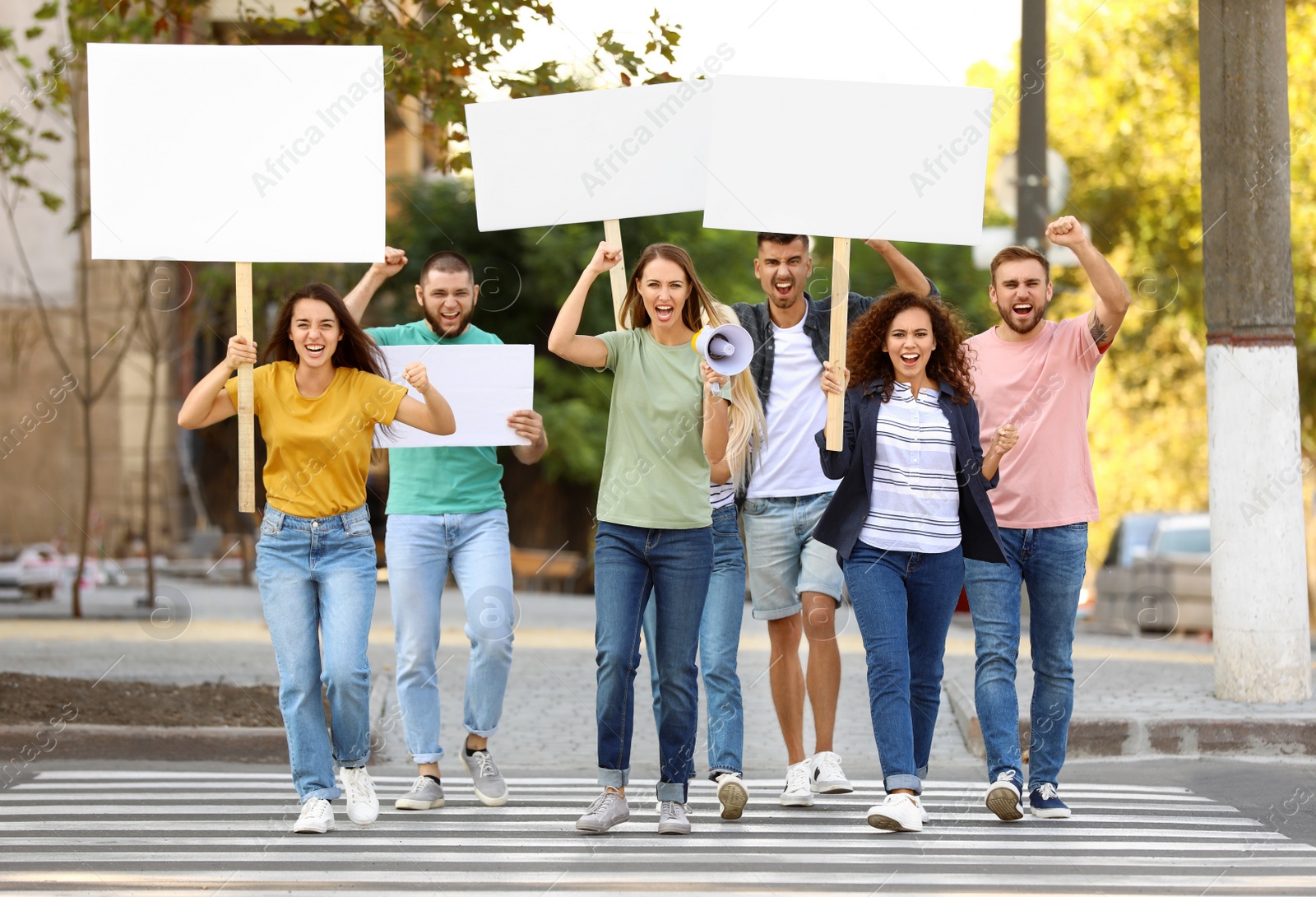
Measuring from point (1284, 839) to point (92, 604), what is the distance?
14.1 meters

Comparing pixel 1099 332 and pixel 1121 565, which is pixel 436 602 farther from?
pixel 1121 565

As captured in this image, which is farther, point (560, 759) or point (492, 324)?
point (492, 324)

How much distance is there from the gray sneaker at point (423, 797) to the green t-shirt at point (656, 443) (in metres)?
1.28

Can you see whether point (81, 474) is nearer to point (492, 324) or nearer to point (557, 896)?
point (492, 324)

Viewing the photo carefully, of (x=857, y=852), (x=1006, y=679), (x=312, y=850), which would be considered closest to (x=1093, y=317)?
(x=1006, y=679)

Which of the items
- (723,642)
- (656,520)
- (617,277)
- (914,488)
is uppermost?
(617,277)

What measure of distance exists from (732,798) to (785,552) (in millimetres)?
967

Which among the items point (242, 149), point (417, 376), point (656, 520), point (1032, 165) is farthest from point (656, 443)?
point (1032, 165)

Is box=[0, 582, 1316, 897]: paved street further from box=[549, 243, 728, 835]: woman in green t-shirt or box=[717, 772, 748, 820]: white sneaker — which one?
box=[549, 243, 728, 835]: woman in green t-shirt

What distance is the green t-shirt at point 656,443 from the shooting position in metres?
5.58

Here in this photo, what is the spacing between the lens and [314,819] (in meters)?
5.61

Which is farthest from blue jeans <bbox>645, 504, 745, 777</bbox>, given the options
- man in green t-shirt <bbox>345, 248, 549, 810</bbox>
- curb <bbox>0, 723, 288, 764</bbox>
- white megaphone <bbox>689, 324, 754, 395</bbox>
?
curb <bbox>0, 723, 288, 764</bbox>

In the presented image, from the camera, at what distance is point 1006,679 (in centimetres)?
596

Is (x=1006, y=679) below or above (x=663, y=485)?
below
